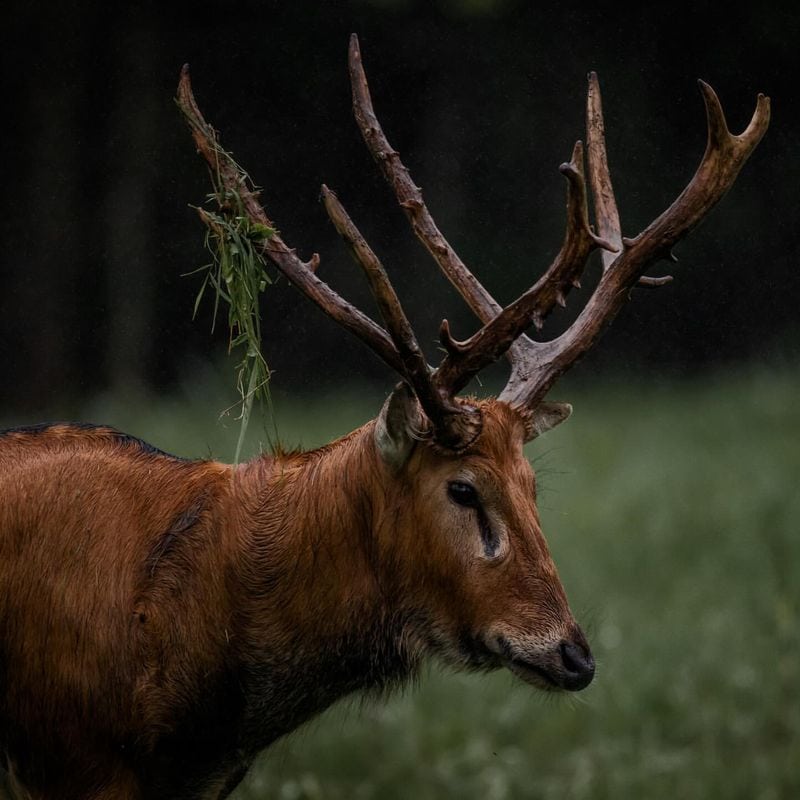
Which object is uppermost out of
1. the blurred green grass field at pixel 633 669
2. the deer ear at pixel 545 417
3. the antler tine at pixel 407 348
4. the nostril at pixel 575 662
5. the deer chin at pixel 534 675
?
the antler tine at pixel 407 348

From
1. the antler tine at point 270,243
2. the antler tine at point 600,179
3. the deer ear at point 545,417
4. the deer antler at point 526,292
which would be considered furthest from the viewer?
the antler tine at point 600,179

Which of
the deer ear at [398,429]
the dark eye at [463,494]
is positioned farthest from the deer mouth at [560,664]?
the deer ear at [398,429]

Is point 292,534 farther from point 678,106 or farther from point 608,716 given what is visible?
point 678,106

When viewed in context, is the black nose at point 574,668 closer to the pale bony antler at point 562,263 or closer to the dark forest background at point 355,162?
the pale bony antler at point 562,263

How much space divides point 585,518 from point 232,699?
6460 millimetres

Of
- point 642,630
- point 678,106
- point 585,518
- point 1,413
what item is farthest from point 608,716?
point 678,106

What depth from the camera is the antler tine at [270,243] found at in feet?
14.4

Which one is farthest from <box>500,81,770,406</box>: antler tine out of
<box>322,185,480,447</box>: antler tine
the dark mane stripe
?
the dark mane stripe

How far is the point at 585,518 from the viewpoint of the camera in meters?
10.5

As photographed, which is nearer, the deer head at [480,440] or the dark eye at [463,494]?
the deer head at [480,440]

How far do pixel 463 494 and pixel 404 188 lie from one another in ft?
3.32

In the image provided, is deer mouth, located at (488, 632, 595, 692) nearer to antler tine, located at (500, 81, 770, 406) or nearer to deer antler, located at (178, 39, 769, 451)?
deer antler, located at (178, 39, 769, 451)

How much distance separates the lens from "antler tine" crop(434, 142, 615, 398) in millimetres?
4270

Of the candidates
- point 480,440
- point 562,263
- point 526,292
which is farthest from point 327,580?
point 562,263
